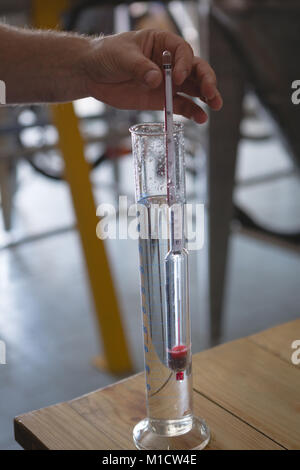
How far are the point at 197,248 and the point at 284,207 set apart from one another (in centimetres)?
83

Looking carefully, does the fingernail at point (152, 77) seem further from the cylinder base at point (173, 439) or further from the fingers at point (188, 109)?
the cylinder base at point (173, 439)

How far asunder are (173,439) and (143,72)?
0.45m

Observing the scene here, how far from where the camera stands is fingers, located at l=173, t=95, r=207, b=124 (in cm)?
102

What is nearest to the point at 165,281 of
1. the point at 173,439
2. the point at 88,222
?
the point at 173,439

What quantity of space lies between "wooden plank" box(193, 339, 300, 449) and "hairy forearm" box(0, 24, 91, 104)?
0.46m

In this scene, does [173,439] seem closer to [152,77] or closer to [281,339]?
[281,339]

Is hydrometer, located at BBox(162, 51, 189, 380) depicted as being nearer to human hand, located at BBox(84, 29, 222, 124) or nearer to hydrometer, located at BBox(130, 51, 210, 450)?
hydrometer, located at BBox(130, 51, 210, 450)

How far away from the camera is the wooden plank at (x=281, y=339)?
0.99m

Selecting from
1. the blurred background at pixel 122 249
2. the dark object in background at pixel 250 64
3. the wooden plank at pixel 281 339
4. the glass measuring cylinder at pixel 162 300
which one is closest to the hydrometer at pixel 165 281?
the glass measuring cylinder at pixel 162 300

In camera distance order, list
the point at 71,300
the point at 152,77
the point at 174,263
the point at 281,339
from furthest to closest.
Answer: the point at 71,300
the point at 281,339
the point at 152,77
the point at 174,263

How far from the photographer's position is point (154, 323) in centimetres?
77

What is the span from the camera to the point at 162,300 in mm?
763
